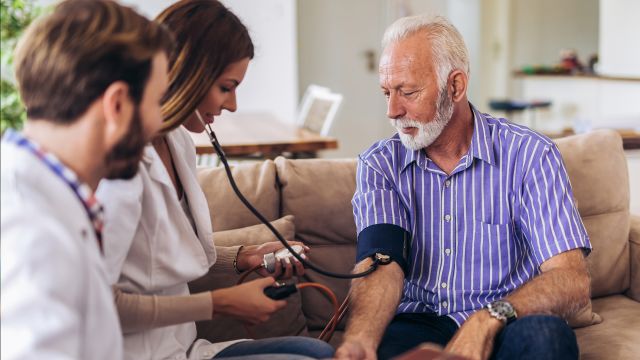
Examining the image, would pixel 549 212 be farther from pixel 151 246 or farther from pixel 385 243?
pixel 151 246

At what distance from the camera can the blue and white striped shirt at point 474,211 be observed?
174 cm

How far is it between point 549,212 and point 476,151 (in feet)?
0.72

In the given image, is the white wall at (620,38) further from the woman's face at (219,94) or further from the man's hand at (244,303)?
the man's hand at (244,303)

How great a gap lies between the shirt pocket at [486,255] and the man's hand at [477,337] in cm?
18

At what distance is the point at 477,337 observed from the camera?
153 centimetres

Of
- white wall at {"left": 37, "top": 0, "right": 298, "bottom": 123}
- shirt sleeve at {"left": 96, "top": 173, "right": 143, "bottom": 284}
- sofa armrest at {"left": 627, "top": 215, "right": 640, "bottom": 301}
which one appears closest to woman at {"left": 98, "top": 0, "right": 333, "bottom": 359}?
shirt sleeve at {"left": 96, "top": 173, "right": 143, "bottom": 284}

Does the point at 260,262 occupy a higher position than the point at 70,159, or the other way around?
the point at 70,159

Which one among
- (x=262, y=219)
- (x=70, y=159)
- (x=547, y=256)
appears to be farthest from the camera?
(x=547, y=256)

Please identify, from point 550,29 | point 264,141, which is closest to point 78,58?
point 264,141

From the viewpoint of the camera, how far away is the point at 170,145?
58.6 inches

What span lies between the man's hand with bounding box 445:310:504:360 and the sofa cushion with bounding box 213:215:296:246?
0.58 metres

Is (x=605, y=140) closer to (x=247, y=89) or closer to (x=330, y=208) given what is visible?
(x=330, y=208)

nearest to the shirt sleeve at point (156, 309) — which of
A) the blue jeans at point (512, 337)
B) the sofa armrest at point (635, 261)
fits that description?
the blue jeans at point (512, 337)

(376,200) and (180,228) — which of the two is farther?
(376,200)
